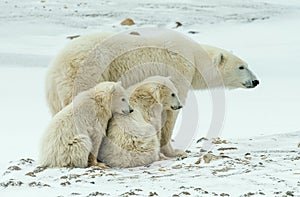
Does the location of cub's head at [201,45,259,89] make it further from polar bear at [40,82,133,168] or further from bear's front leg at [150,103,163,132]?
polar bear at [40,82,133,168]

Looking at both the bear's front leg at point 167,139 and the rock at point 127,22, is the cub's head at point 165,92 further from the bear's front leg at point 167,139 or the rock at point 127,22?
the rock at point 127,22

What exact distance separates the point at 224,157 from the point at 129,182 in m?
1.51

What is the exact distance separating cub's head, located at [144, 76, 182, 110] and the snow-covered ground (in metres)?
0.68

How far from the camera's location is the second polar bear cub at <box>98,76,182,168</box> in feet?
22.8

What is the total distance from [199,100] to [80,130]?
491cm

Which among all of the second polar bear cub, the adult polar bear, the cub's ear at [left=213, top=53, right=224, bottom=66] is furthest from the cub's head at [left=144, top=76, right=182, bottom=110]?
the cub's ear at [left=213, top=53, right=224, bottom=66]

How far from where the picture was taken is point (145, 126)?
23.8 feet

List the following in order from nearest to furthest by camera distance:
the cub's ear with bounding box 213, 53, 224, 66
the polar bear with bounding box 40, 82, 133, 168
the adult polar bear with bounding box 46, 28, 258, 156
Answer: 1. the polar bear with bounding box 40, 82, 133, 168
2. the adult polar bear with bounding box 46, 28, 258, 156
3. the cub's ear with bounding box 213, 53, 224, 66

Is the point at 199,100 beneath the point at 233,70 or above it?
beneath

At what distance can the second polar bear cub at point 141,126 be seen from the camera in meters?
6.95

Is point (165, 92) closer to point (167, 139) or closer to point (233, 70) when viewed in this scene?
point (167, 139)

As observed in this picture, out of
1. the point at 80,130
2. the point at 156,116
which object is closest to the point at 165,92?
the point at 156,116

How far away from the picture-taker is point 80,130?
6727 millimetres

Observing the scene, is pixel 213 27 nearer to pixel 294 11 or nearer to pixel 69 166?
pixel 294 11
